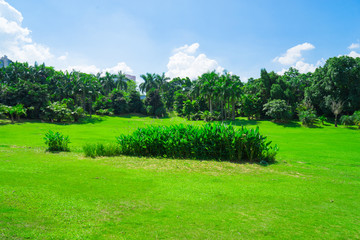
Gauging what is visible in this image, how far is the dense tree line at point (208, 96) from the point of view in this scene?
38188 millimetres

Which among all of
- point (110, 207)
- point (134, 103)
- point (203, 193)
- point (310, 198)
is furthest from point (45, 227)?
point (134, 103)

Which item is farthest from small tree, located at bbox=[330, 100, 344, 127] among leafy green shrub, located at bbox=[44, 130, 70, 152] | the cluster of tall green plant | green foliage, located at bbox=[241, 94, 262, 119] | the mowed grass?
the cluster of tall green plant

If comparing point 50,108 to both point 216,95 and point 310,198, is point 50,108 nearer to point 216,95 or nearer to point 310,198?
point 216,95

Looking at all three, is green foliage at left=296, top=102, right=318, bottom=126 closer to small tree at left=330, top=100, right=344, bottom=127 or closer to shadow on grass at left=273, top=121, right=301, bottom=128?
shadow on grass at left=273, top=121, right=301, bottom=128

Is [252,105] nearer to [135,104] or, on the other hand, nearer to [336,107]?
[336,107]

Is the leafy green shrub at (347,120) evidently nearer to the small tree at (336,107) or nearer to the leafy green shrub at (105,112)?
the small tree at (336,107)

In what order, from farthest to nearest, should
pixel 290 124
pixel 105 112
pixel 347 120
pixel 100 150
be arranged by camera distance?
pixel 105 112 → pixel 290 124 → pixel 347 120 → pixel 100 150

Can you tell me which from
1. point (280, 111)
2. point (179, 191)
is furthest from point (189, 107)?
point (179, 191)

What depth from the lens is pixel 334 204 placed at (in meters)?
5.43

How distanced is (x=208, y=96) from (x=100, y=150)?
40582 millimetres

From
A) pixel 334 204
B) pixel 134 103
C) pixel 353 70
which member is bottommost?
pixel 334 204

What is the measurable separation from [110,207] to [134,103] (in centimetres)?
6044

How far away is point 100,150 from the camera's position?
11508 millimetres

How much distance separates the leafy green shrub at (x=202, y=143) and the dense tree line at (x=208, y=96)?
33.0m
